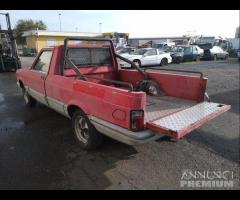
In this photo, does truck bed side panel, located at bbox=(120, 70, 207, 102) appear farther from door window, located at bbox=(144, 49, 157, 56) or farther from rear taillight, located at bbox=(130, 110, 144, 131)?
door window, located at bbox=(144, 49, 157, 56)

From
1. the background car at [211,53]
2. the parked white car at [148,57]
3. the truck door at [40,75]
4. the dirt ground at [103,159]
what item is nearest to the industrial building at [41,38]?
the parked white car at [148,57]

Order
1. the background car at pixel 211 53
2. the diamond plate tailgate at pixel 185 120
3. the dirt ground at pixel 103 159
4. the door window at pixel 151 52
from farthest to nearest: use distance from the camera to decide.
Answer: the background car at pixel 211 53, the door window at pixel 151 52, the dirt ground at pixel 103 159, the diamond plate tailgate at pixel 185 120

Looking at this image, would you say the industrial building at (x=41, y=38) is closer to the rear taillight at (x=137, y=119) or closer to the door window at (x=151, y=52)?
the door window at (x=151, y=52)

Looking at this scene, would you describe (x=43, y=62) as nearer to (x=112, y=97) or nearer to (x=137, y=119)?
(x=112, y=97)

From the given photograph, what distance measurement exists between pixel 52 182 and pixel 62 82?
1801 millimetres

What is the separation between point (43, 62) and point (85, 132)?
2162 millimetres

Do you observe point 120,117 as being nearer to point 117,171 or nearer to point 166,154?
point 117,171

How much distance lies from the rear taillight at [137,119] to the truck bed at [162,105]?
268 millimetres

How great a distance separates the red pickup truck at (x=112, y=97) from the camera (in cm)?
288

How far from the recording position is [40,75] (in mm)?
4867

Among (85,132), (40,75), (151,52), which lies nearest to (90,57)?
(40,75)

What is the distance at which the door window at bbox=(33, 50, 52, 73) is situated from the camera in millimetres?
4742

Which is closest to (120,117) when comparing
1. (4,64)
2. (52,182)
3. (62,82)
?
(52,182)

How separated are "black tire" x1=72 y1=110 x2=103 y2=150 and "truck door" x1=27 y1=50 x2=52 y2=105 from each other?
137cm
